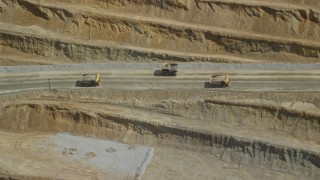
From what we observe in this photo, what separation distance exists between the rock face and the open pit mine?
0.08m

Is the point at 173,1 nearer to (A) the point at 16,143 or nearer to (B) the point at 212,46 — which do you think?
(B) the point at 212,46

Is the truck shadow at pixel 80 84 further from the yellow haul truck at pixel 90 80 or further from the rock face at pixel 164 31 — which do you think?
the rock face at pixel 164 31

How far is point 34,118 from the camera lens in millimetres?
36344

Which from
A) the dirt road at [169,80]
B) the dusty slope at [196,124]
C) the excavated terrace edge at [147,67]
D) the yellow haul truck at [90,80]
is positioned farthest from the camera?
the excavated terrace edge at [147,67]

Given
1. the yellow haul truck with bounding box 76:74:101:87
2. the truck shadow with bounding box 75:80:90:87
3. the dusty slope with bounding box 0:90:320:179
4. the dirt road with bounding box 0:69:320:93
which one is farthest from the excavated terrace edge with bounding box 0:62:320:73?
the dusty slope with bounding box 0:90:320:179

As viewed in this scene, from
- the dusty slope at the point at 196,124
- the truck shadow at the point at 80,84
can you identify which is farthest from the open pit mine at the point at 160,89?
the truck shadow at the point at 80,84

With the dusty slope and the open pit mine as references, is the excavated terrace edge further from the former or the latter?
the dusty slope

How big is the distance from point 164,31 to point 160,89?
7.74 metres

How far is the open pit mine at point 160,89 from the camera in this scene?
33406mm

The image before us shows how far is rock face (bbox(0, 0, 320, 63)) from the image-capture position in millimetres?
42500

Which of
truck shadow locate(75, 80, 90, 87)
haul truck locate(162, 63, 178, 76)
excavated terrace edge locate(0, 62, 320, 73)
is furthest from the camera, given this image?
excavated terrace edge locate(0, 62, 320, 73)

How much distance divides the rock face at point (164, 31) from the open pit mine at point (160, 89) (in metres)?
0.08

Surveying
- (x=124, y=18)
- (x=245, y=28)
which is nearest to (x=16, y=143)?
(x=124, y=18)

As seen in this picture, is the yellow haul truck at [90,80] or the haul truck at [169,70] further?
the haul truck at [169,70]
